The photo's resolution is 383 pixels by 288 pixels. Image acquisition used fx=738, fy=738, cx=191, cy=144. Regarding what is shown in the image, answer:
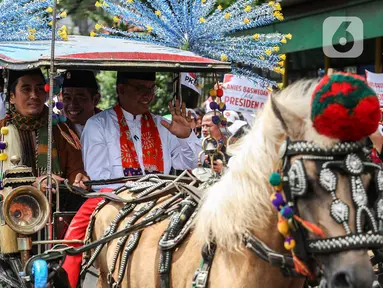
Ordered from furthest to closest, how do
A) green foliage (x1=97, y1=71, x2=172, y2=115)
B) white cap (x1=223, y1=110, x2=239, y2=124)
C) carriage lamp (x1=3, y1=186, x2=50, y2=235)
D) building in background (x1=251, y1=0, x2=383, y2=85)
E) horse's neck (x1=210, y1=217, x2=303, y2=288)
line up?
green foliage (x1=97, y1=71, x2=172, y2=115) < building in background (x1=251, y1=0, x2=383, y2=85) < white cap (x1=223, y1=110, x2=239, y2=124) < carriage lamp (x1=3, y1=186, x2=50, y2=235) < horse's neck (x1=210, y1=217, x2=303, y2=288)

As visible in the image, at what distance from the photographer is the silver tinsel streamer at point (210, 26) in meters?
5.52

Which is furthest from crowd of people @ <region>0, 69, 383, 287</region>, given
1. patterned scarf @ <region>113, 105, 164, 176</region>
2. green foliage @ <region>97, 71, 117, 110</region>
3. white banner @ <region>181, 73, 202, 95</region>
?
green foliage @ <region>97, 71, 117, 110</region>

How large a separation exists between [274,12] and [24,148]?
2161mm

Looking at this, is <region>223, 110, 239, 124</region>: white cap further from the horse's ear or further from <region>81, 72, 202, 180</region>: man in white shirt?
the horse's ear

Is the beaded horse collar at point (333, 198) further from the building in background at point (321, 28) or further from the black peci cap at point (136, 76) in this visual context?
the building in background at point (321, 28)

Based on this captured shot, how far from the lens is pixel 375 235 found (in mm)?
3002

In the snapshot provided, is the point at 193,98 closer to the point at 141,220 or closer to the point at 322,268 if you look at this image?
the point at 141,220

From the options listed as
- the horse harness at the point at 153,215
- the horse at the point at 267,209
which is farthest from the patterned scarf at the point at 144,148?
the horse at the point at 267,209

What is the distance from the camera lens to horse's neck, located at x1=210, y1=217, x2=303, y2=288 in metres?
3.35

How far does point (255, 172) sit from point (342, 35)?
707 centimetres

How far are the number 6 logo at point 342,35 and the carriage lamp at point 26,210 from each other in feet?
20.3

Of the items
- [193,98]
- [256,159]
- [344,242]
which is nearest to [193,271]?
[256,159]

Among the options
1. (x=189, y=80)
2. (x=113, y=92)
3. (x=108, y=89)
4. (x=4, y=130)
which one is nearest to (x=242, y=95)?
(x=189, y=80)

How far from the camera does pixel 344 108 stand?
9.91ft
